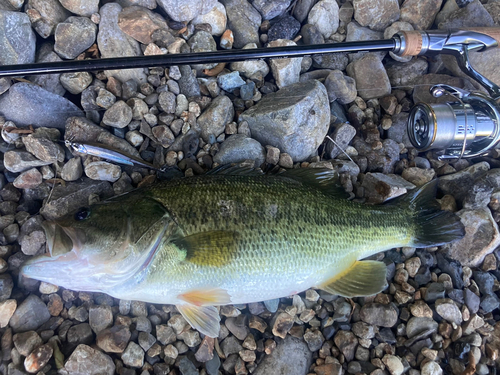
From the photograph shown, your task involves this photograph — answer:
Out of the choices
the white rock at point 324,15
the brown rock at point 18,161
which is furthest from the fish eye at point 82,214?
the white rock at point 324,15

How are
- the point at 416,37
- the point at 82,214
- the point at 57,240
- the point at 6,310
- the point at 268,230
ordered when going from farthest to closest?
the point at 416,37 → the point at 6,310 → the point at 268,230 → the point at 82,214 → the point at 57,240

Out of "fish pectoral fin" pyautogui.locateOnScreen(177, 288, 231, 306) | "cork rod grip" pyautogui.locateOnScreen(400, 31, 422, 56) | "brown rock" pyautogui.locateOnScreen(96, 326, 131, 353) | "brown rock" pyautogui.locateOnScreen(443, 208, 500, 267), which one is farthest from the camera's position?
"brown rock" pyautogui.locateOnScreen(443, 208, 500, 267)

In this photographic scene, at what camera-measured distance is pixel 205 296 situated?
205 cm

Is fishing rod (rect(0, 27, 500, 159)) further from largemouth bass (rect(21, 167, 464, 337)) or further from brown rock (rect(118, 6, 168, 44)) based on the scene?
brown rock (rect(118, 6, 168, 44))

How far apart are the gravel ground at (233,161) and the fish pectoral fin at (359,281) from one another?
227mm

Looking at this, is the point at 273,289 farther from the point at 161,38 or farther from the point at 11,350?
the point at 161,38

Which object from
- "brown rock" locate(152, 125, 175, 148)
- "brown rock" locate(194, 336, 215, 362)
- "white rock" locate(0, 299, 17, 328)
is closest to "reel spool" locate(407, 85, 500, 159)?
"brown rock" locate(152, 125, 175, 148)

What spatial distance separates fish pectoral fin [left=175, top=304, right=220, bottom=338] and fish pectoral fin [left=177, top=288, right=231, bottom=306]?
113 mm

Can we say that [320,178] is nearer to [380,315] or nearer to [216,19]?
[380,315]

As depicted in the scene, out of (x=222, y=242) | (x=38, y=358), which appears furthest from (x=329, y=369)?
(x=38, y=358)

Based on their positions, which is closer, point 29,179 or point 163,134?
point 29,179

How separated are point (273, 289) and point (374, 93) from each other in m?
2.03

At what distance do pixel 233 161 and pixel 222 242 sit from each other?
816 millimetres

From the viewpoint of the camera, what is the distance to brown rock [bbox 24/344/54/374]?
6.77 feet
